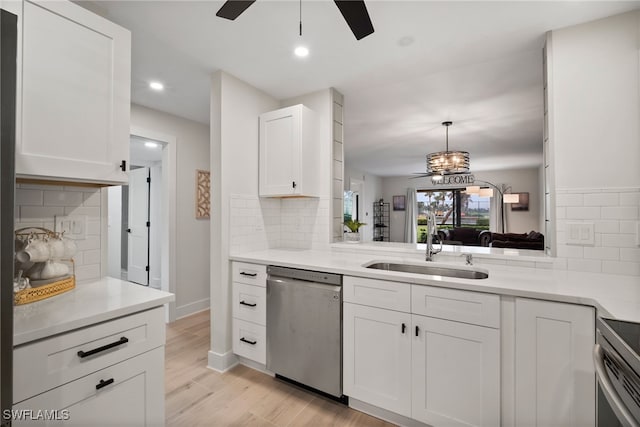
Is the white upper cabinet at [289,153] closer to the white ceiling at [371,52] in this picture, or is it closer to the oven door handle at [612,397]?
the white ceiling at [371,52]

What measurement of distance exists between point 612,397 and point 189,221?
3713 mm

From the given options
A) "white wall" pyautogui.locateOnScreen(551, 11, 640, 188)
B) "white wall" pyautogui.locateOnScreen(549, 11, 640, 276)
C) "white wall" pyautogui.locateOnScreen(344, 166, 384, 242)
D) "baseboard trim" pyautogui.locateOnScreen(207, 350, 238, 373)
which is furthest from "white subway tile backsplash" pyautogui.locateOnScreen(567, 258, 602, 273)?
"white wall" pyautogui.locateOnScreen(344, 166, 384, 242)

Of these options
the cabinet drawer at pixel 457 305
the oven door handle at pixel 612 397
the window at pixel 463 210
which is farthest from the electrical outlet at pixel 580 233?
the window at pixel 463 210

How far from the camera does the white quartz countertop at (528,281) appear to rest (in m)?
1.18

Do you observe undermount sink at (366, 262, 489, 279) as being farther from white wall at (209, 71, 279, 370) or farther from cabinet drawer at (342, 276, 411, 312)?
white wall at (209, 71, 279, 370)

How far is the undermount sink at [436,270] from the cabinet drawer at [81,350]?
1.38 metres

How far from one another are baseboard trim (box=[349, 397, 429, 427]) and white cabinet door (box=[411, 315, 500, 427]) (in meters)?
0.10

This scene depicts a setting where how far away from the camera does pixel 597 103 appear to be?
5.61 feet

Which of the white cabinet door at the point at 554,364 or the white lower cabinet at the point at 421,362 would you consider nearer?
the white cabinet door at the point at 554,364

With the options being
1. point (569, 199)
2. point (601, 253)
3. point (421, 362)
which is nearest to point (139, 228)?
point (421, 362)

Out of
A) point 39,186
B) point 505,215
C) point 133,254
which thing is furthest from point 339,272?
point 505,215

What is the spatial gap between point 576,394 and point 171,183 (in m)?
3.71

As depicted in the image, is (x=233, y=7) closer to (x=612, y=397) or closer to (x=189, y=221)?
(x=612, y=397)

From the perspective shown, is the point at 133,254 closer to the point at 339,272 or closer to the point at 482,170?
the point at 339,272
